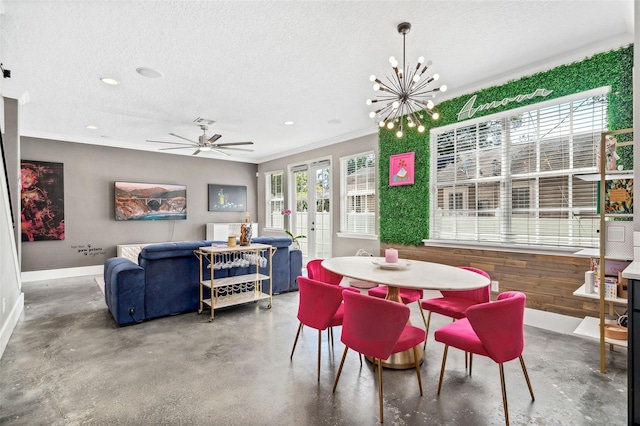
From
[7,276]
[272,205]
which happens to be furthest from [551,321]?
[272,205]

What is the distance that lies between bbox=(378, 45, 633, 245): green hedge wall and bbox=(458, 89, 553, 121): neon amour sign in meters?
0.04

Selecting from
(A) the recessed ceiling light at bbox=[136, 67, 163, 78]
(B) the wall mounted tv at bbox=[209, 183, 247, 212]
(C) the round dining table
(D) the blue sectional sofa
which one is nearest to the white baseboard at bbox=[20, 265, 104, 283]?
(B) the wall mounted tv at bbox=[209, 183, 247, 212]

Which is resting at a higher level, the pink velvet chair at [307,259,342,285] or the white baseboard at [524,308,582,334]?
the pink velvet chair at [307,259,342,285]

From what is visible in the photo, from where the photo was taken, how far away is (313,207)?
7.08 metres

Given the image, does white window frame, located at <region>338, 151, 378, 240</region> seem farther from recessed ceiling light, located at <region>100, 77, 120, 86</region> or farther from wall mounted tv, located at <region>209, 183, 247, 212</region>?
recessed ceiling light, located at <region>100, 77, 120, 86</region>

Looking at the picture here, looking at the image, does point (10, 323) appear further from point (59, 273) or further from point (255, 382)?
point (59, 273)

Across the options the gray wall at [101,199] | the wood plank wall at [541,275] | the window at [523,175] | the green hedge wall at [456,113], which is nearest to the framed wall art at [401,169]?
the green hedge wall at [456,113]

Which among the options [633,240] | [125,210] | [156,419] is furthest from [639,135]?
[125,210]

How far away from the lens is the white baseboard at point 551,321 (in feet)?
10.8

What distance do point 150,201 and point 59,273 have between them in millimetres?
2094

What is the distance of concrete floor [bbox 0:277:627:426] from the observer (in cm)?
198

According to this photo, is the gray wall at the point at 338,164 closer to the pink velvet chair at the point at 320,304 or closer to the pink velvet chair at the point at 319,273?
the pink velvet chair at the point at 319,273

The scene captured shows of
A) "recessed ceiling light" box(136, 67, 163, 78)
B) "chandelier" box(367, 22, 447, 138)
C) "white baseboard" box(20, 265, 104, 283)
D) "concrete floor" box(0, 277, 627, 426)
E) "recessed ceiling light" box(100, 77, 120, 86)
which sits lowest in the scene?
"concrete floor" box(0, 277, 627, 426)

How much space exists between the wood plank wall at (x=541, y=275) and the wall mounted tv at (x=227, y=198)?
5.88 meters
